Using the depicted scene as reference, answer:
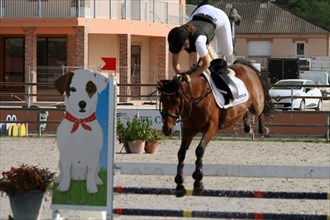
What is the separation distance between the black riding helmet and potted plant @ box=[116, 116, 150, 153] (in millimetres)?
10214

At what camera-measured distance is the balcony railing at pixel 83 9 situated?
33.4 metres

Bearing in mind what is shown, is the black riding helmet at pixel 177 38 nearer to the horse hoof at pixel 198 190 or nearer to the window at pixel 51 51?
the horse hoof at pixel 198 190

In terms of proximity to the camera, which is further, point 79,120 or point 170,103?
point 79,120

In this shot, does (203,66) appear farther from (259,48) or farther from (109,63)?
(259,48)

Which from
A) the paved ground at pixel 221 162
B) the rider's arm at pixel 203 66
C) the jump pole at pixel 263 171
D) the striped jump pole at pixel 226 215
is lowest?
the paved ground at pixel 221 162

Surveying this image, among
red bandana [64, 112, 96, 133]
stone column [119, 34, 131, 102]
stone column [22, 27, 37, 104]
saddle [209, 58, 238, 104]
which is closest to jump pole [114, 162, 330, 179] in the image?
saddle [209, 58, 238, 104]

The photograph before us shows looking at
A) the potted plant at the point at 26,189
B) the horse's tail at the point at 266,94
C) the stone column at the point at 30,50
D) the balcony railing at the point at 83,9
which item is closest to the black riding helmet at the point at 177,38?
the horse's tail at the point at 266,94

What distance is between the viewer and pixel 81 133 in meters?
8.36

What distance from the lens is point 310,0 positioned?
3730 inches

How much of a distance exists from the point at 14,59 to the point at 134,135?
19725 millimetres

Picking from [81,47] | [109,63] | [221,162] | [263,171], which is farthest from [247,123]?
[81,47]

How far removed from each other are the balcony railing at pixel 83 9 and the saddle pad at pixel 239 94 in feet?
82.7

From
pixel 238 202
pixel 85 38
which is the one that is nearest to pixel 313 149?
pixel 238 202

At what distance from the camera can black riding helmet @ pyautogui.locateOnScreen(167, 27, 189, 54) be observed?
296 inches
